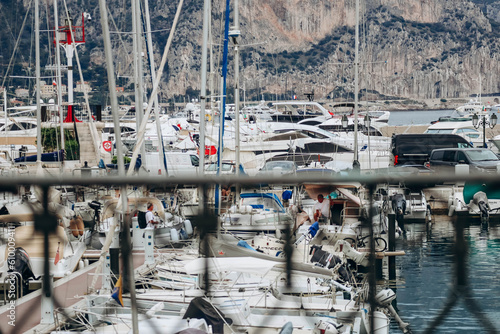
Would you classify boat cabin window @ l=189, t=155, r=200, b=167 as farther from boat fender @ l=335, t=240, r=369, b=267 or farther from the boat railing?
the boat railing

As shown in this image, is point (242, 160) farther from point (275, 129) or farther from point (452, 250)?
point (452, 250)

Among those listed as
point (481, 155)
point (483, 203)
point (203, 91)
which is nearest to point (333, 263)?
point (203, 91)

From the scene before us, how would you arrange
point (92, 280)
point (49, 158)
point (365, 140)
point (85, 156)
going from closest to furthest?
point (92, 280) < point (49, 158) < point (85, 156) < point (365, 140)

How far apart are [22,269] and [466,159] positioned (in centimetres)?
2323

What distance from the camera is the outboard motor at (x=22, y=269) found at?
15.2 feet

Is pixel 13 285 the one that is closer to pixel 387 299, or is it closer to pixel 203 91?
pixel 387 299

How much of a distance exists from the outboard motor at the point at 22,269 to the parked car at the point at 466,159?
21201 mm

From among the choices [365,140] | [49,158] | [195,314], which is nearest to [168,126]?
[365,140]

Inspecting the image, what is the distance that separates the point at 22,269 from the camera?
5.98 m

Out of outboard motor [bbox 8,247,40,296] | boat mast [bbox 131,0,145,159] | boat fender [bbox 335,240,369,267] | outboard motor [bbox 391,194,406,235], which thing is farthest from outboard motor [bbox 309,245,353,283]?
boat mast [bbox 131,0,145,159]

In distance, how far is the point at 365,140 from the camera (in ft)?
127

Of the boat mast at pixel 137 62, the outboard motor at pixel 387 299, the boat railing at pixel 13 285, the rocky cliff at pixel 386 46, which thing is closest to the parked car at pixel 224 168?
the boat mast at pixel 137 62

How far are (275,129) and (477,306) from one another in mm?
44269

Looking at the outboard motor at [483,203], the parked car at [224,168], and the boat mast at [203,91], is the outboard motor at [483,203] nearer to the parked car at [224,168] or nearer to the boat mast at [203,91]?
the boat mast at [203,91]
